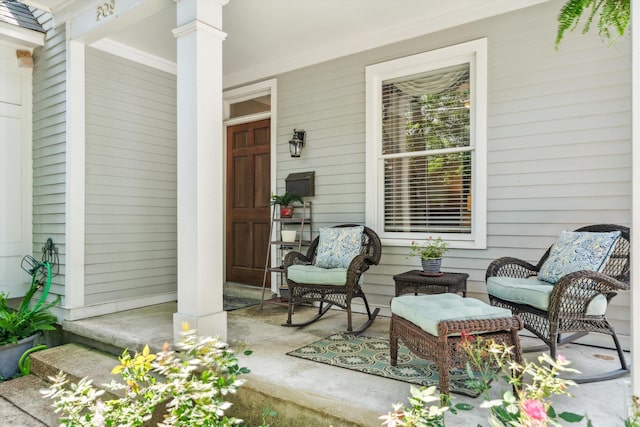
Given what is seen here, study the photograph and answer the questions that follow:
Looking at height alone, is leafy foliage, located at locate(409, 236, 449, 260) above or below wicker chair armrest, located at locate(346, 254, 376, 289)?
above

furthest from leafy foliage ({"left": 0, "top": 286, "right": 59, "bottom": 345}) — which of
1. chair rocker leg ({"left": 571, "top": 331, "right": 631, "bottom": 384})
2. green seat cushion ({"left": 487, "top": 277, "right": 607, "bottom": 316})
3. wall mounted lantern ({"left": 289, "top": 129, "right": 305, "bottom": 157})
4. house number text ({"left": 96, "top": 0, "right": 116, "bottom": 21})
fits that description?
chair rocker leg ({"left": 571, "top": 331, "right": 631, "bottom": 384})

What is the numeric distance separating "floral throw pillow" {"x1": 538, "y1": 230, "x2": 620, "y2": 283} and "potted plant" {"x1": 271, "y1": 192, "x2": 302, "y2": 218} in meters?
2.42

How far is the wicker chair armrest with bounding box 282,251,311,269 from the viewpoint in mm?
3699

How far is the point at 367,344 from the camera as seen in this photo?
295cm

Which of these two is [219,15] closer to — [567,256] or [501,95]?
[501,95]

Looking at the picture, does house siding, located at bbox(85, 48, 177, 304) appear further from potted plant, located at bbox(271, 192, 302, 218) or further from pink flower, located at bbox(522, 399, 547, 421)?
pink flower, located at bbox(522, 399, 547, 421)

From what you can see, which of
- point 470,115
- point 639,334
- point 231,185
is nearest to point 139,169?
point 231,185

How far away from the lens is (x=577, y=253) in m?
2.56

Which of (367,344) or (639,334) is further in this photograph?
(367,344)

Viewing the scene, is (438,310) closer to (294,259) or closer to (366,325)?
(366,325)

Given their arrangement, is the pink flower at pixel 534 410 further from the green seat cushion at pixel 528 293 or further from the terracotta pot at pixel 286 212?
the terracotta pot at pixel 286 212

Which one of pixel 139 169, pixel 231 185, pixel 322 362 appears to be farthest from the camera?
pixel 231 185

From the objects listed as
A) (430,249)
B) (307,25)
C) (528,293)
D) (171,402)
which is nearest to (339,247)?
(430,249)

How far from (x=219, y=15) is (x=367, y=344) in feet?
8.50
